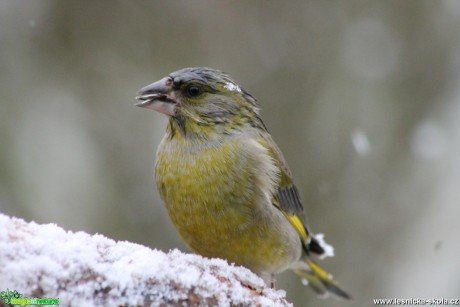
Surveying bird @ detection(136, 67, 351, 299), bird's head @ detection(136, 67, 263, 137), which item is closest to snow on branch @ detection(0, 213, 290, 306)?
bird @ detection(136, 67, 351, 299)

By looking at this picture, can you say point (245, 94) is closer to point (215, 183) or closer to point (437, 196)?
point (215, 183)

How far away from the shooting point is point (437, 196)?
7586mm

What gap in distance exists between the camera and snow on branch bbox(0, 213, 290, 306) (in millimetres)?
2512

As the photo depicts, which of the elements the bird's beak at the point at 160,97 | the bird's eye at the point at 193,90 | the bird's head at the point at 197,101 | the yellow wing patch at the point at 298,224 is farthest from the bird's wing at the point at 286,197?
the bird's beak at the point at 160,97

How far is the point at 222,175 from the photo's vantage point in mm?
3768

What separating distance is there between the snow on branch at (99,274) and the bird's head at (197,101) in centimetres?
121

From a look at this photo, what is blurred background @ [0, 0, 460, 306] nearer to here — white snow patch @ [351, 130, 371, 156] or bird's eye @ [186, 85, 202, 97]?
white snow patch @ [351, 130, 371, 156]

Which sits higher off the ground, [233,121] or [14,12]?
[14,12]

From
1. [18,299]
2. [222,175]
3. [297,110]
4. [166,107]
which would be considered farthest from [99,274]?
[297,110]

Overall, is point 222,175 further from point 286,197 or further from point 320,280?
point 320,280

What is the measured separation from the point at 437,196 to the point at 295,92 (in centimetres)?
205

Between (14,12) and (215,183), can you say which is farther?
(14,12)

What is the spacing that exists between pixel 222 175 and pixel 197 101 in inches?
22.4

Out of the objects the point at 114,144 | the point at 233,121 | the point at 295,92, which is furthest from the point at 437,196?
the point at 233,121
